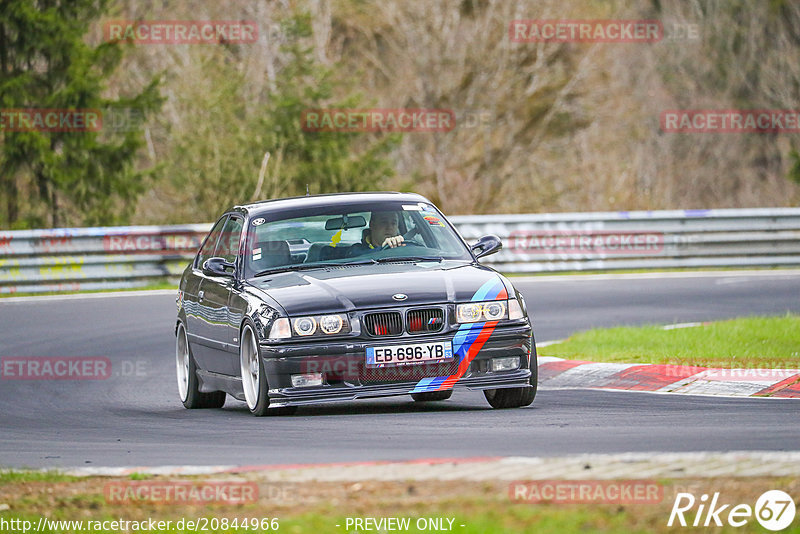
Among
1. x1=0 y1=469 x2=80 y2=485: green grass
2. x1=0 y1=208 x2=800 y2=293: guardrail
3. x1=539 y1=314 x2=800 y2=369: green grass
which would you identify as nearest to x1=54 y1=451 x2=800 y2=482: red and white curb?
x1=0 y1=469 x2=80 y2=485: green grass

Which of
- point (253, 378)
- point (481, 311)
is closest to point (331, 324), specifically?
point (253, 378)

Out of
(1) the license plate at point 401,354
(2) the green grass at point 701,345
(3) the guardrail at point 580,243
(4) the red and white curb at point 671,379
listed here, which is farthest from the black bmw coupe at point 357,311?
(3) the guardrail at point 580,243

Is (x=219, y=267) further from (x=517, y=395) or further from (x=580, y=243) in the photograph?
(x=580, y=243)

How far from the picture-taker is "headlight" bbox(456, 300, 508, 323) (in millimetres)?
9727

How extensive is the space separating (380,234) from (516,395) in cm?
167

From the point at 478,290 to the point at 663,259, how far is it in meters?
15.4

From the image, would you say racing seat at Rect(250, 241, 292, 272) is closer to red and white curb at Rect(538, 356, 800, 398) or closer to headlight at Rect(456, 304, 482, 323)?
headlight at Rect(456, 304, 482, 323)

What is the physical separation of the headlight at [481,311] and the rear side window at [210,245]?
3.15m

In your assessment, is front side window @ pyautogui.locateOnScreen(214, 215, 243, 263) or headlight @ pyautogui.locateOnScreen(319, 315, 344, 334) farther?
front side window @ pyautogui.locateOnScreen(214, 215, 243, 263)

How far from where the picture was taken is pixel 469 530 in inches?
215

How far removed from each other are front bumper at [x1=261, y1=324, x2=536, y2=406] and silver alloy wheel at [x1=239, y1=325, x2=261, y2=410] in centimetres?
32

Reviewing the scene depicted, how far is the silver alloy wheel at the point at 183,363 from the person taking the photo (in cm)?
1199

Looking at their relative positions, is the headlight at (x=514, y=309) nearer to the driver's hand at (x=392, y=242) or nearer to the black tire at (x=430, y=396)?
the driver's hand at (x=392, y=242)

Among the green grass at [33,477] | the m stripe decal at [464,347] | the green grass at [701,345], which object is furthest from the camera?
the green grass at [701,345]
